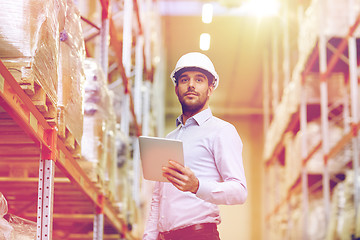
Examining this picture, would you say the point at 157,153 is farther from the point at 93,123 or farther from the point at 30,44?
the point at 93,123

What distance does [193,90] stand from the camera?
361 centimetres

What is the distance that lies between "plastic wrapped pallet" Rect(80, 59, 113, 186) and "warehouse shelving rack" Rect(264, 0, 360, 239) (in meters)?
4.77

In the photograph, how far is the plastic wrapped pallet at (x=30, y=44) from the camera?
12.5 ft

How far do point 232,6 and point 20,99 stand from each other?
15522 mm

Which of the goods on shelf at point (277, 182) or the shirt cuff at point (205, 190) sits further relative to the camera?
the goods on shelf at point (277, 182)

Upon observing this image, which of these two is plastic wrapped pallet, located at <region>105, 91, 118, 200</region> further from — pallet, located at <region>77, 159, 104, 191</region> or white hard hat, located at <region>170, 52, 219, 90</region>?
white hard hat, located at <region>170, 52, 219, 90</region>

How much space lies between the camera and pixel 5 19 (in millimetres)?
3914

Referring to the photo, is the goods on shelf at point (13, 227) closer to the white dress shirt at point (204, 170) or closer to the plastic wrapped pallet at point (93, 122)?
the white dress shirt at point (204, 170)

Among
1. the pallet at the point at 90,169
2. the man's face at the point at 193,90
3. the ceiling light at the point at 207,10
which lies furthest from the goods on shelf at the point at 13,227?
the ceiling light at the point at 207,10

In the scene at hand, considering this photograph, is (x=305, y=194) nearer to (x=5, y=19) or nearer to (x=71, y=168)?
(x=71, y=168)

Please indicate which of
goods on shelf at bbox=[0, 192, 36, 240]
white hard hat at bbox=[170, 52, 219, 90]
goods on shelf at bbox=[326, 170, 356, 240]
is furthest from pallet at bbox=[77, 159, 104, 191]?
goods on shelf at bbox=[326, 170, 356, 240]

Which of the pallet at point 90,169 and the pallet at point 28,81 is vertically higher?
the pallet at point 28,81

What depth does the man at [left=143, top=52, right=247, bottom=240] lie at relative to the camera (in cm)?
348

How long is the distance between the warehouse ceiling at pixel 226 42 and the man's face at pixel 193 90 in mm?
15211
